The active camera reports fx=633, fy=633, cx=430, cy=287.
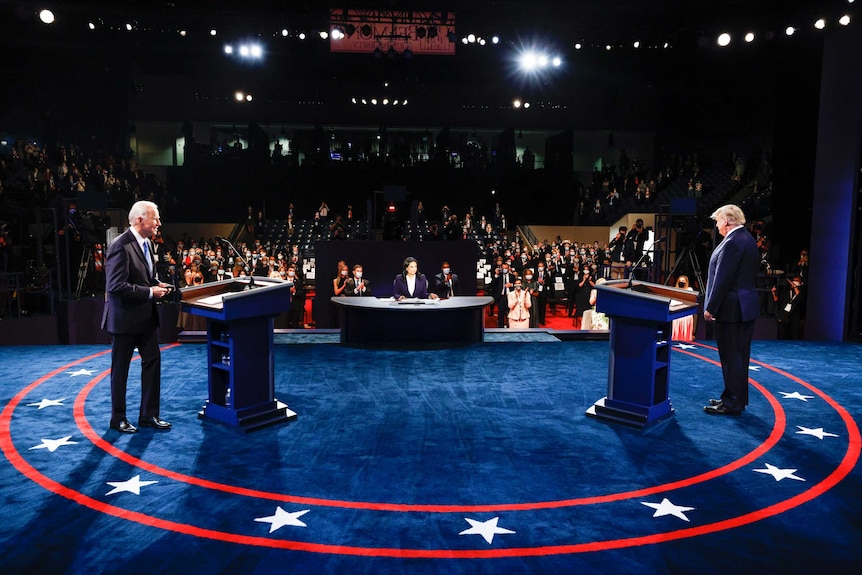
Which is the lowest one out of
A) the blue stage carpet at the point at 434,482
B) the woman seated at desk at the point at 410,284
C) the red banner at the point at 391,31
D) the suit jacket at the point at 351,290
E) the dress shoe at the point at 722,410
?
the blue stage carpet at the point at 434,482

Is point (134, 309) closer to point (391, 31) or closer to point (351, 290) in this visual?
point (351, 290)

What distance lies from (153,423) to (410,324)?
13.7ft

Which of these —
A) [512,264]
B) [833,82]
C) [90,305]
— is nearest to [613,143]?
[512,264]

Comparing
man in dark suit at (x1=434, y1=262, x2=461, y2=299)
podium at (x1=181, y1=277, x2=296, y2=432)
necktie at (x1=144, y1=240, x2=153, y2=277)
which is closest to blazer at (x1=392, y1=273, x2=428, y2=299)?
man in dark suit at (x1=434, y1=262, x2=461, y2=299)

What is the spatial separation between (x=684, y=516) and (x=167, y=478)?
10.5ft

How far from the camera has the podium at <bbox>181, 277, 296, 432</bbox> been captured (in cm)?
503

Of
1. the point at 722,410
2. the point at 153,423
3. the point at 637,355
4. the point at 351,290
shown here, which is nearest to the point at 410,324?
the point at 351,290

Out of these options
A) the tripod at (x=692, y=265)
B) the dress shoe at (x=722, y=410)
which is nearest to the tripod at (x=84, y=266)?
the tripod at (x=692, y=265)

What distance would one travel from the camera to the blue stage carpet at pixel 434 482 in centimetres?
319

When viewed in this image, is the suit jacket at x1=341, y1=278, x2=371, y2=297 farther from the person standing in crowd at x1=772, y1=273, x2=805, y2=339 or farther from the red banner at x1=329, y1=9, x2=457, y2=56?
the person standing in crowd at x1=772, y1=273, x2=805, y2=339

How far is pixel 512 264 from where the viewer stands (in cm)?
1619

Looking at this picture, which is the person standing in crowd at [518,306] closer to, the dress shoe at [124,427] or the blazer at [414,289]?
the blazer at [414,289]

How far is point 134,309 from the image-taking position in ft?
15.9

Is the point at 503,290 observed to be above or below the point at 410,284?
below
